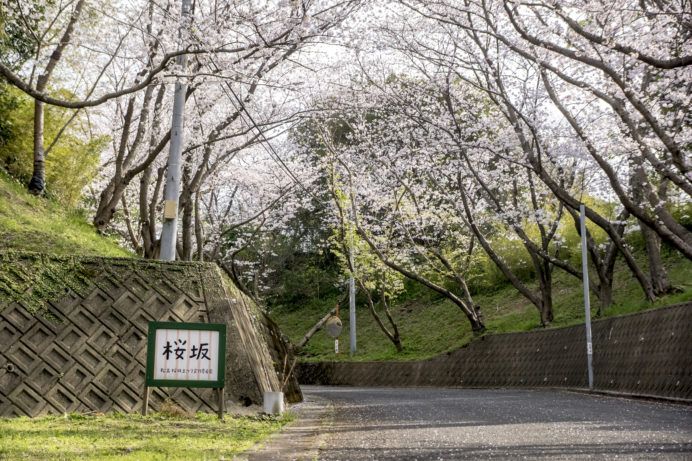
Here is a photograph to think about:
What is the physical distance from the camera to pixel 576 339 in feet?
57.3

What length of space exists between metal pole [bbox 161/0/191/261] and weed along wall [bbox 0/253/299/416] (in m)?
1.53

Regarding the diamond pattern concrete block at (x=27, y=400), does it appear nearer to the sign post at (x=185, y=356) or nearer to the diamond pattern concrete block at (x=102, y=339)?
the diamond pattern concrete block at (x=102, y=339)

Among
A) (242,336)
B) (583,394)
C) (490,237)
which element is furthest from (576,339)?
(490,237)

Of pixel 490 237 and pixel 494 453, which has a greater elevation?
pixel 490 237

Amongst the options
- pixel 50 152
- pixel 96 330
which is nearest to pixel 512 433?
pixel 96 330

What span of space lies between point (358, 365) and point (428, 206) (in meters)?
8.15

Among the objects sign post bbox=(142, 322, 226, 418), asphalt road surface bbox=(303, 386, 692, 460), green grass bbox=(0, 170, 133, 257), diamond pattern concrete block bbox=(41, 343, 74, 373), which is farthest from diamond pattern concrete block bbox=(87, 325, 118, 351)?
green grass bbox=(0, 170, 133, 257)

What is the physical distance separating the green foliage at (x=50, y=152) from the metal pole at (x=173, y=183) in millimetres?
6453

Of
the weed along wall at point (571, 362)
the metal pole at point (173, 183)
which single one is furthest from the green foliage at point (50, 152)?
the weed along wall at point (571, 362)

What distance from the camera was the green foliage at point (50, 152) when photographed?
53.8ft

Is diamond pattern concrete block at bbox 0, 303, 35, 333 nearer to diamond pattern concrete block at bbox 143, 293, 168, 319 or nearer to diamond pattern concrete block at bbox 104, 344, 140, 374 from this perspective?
diamond pattern concrete block at bbox 104, 344, 140, 374

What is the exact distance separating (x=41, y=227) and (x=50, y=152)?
486cm

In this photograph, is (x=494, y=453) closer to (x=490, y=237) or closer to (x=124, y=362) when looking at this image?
(x=124, y=362)

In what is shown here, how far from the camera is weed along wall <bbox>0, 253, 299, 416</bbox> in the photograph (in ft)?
27.1
